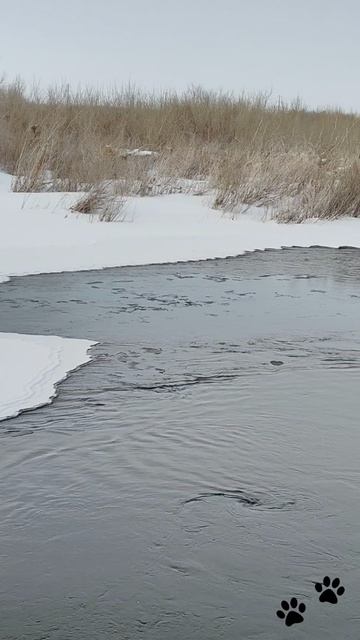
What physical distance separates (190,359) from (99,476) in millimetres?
2068

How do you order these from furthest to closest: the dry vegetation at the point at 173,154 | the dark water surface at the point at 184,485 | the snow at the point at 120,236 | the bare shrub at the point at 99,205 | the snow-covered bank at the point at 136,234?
the dry vegetation at the point at 173,154 < the bare shrub at the point at 99,205 < the snow-covered bank at the point at 136,234 < the snow at the point at 120,236 < the dark water surface at the point at 184,485

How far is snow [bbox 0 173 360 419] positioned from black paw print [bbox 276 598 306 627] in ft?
9.70

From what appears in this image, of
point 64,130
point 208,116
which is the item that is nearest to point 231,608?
point 64,130

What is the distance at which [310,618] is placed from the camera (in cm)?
253

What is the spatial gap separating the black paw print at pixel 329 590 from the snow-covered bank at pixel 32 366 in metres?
1.98

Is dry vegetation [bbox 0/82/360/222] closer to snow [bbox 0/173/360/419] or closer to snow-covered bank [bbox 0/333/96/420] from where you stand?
snow [bbox 0/173/360/419]

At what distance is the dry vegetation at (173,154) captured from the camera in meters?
13.7

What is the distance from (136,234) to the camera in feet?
36.0

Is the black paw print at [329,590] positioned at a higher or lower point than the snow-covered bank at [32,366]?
higher

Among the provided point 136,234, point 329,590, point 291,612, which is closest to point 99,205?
point 136,234

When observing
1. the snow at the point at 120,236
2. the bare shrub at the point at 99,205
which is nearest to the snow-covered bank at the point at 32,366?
the snow at the point at 120,236

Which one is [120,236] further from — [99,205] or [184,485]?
[184,485]

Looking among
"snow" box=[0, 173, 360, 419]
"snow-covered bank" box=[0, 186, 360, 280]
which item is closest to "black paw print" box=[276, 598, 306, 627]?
"snow" box=[0, 173, 360, 419]

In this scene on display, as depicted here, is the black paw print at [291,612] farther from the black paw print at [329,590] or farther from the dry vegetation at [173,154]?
the dry vegetation at [173,154]
